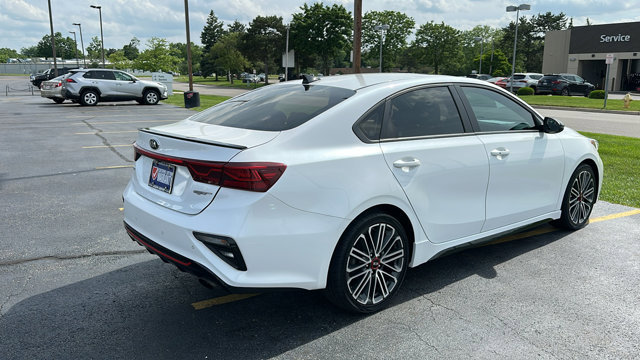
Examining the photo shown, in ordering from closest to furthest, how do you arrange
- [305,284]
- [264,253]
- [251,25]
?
[264,253] < [305,284] < [251,25]

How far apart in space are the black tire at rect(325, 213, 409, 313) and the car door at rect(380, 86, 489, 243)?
27 centimetres

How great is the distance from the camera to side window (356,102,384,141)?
11.3 ft

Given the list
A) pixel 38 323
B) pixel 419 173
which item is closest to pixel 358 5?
pixel 419 173

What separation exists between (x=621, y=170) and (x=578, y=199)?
4.25 meters

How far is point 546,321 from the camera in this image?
3.44m

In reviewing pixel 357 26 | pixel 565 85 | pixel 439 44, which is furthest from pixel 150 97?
pixel 439 44

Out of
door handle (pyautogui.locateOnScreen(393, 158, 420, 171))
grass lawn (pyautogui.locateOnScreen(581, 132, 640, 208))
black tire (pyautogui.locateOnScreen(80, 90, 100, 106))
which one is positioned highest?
door handle (pyautogui.locateOnScreen(393, 158, 420, 171))

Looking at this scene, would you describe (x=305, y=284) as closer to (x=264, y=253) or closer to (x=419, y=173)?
(x=264, y=253)

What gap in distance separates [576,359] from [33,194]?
6.74m

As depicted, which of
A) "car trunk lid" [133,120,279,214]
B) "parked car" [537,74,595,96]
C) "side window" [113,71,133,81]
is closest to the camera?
"car trunk lid" [133,120,279,214]

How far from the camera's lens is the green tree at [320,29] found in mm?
69688

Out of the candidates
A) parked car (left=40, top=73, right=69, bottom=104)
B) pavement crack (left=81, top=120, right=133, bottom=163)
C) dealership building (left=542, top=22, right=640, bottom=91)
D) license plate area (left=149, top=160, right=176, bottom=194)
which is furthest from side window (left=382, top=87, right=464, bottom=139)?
dealership building (left=542, top=22, right=640, bottom=91)

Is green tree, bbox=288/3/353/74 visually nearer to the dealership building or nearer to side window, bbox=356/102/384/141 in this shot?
the dealership building

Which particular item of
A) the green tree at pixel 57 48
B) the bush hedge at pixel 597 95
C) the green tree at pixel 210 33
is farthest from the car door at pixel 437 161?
the green tree at pixel 57 48
